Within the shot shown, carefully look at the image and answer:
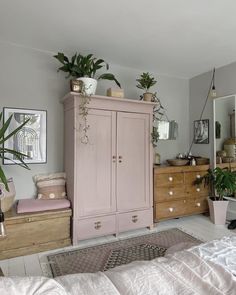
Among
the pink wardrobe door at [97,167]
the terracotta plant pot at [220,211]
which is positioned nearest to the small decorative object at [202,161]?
the terracotta plant pot at [220,211]

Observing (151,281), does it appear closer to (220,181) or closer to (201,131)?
(220,181)

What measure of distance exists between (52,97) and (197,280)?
8.76 ft

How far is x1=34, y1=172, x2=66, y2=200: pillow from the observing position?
2746 millimetres

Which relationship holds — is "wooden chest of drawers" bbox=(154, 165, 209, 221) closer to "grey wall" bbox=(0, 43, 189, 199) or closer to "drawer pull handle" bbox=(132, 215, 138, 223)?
"drawer pull handle" bbox=(132, 215, 138, 223)

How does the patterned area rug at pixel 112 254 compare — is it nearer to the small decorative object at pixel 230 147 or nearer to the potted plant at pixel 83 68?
the small decorative object at pixel 230 147

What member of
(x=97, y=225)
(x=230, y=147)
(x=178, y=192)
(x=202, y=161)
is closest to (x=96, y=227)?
(x=97, y=225)

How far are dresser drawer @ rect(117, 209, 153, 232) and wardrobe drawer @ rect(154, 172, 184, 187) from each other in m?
0.41

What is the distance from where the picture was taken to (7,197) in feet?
8.08

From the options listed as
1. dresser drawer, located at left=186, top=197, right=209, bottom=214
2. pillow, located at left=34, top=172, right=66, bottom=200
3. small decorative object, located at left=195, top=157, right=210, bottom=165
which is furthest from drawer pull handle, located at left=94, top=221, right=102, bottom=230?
small decorative object, located at left=195, top=157, right=210, bottom=165

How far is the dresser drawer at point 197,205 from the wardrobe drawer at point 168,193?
0.77 ft

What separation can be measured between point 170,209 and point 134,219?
0.63 metres

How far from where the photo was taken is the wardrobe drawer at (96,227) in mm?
2611

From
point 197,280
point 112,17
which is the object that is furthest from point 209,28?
point 197,280

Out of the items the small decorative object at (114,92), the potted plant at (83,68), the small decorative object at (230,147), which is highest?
the potted plant at (83,68)
